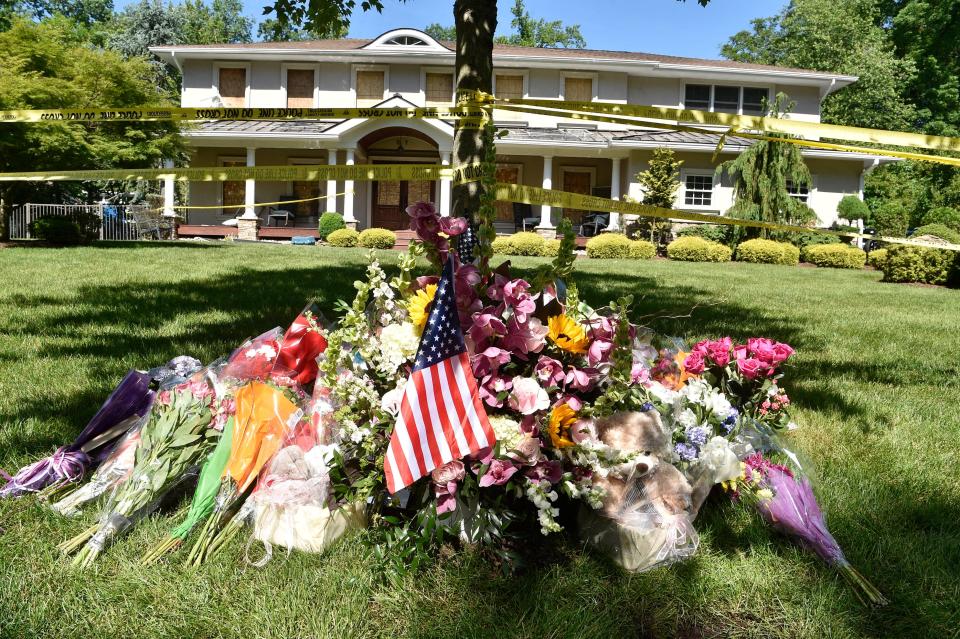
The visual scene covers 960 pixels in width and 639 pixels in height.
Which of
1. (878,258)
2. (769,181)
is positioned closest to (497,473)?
(878,258)

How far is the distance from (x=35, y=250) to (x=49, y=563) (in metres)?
13.6

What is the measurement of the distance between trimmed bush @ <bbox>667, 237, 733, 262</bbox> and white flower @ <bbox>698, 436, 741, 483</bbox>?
1753 centimetres

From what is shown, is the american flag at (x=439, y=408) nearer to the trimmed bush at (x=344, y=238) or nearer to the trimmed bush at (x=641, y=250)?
the trimmed bush at (x=641, y=250)

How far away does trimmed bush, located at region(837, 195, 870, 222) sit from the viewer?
25.2 m

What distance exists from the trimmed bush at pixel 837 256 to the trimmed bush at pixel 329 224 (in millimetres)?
15061

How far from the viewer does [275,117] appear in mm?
4043

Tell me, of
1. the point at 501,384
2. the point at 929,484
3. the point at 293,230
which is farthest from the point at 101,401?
the point at 293,230

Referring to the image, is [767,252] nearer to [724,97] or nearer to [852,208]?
[852,208]

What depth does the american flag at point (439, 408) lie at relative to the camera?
1987mm

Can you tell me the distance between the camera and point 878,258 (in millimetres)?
16656

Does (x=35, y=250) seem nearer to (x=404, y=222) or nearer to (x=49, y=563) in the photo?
(x=49, y=563)

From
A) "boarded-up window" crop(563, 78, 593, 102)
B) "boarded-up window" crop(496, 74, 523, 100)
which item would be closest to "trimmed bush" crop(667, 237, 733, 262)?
"boarded-up window" crop(563, 78, 593, 102)

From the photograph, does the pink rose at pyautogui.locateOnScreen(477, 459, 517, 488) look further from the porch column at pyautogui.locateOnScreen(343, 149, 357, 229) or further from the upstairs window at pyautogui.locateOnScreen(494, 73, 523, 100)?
the upstairs window at pyautogui.locateOnScreen(494, 73, 523, 100)

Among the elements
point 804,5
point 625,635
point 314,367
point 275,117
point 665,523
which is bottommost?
point 625,635
